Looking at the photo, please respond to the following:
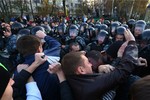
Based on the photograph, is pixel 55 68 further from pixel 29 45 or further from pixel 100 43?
pixel 100 43

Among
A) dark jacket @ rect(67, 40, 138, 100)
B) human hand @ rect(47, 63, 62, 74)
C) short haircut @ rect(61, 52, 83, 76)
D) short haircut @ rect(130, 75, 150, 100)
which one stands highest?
short haircut @ rect(130, 75, 150, 100)

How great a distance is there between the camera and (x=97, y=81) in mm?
2197

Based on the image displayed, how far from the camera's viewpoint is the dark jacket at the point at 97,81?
2.19 metres

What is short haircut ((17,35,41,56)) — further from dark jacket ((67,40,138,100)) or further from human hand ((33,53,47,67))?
dark jacket ((67,40,138,100))

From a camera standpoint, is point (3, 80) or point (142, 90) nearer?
point (142, 90)

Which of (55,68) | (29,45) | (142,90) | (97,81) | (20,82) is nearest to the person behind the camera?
(142,90)

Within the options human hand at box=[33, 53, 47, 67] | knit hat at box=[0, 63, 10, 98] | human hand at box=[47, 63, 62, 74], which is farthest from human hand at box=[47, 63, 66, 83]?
knit hat at box=[0, 63, 10, 98]

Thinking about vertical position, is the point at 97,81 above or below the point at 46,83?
above

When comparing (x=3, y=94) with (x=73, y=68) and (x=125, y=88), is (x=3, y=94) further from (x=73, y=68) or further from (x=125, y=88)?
(x=125, y=88)

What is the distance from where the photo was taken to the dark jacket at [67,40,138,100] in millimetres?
2188

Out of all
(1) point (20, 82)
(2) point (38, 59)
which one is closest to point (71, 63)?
(2) point (38, 59)

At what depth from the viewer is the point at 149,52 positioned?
3707mm

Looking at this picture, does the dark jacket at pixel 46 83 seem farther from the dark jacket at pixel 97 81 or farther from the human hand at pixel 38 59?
the dark jacket at pixel 97 81

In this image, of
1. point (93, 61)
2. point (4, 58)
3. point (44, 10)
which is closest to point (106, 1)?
point (44, 10)
